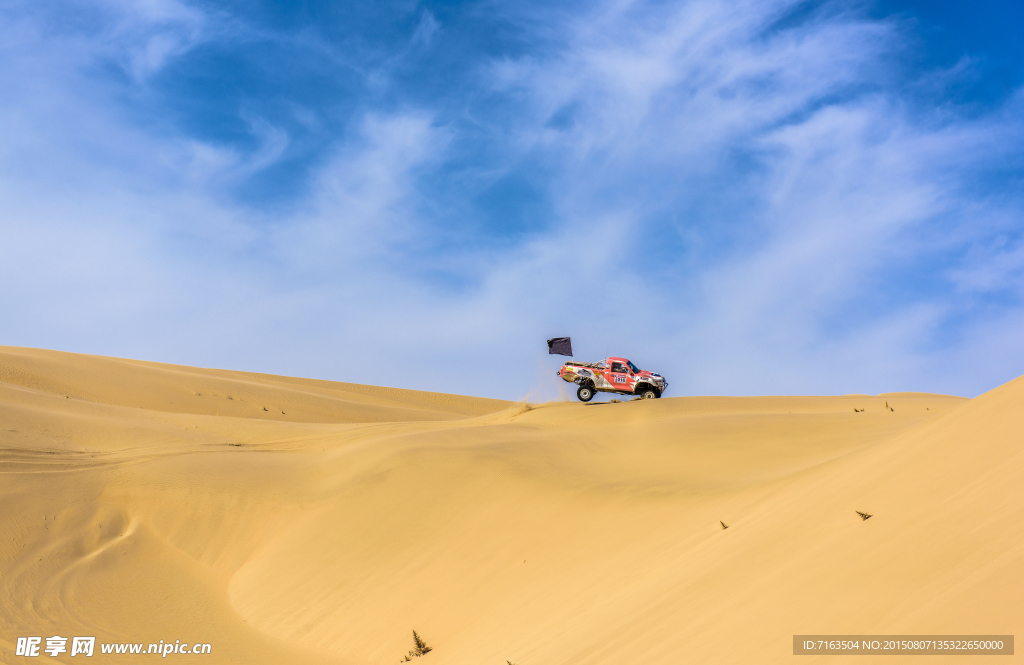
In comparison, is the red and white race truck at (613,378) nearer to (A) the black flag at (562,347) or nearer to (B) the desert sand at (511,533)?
(A) the black flag at (562,347)

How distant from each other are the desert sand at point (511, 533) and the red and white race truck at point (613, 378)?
1992mm

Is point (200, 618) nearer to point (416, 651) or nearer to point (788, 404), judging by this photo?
point (416, 651)

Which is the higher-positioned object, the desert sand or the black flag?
the black flag

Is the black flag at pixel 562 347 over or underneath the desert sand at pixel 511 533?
over

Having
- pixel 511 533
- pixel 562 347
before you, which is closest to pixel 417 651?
pixel 511 533

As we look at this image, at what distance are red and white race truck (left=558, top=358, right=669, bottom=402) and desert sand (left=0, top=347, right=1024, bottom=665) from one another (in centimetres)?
199

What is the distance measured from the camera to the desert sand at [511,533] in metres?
4.65

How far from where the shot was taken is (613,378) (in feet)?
77.6

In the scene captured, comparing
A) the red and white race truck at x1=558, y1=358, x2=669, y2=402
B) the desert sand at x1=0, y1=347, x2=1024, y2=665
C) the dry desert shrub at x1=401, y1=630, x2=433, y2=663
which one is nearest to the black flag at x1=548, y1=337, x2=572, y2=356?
the red and white race truck at x1=558, y1=358, x2=669, y2=402

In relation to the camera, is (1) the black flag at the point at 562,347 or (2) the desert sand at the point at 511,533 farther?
(1) the black flag at the point at 562,347

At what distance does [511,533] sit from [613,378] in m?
13.7

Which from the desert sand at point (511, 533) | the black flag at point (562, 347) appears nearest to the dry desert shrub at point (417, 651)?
the desert sand at point (511, 533)

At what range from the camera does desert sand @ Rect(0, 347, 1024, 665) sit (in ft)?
15.3

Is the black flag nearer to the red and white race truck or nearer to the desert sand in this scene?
the red and white race truck
